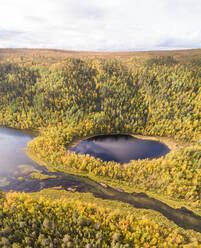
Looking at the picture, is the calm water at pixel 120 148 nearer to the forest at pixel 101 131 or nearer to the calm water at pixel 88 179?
the calm water at pixel 88 179

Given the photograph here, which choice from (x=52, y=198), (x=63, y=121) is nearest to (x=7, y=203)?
(x=52, y=198)

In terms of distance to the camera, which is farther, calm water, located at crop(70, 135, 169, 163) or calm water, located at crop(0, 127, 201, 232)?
calm water, located at crop(70, 135, 169, 163)

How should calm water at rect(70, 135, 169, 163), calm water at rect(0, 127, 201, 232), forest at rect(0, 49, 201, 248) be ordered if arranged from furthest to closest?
calm water at rect(70, 135, 169, 163) → calm water at rect(0, 127, 201, 232) → forest at rect(0, 49, 201, 248)

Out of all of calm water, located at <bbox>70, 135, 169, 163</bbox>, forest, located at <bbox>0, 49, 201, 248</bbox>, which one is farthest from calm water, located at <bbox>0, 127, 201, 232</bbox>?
forest, located at <bbox>0, 49, 201, 248</bbox>

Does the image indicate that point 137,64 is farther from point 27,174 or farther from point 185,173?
point 27,174

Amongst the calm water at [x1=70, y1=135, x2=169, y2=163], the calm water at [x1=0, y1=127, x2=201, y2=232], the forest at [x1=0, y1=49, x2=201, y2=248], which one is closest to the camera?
the forest at [x1=0, y1=49, x2=201, y2=248]

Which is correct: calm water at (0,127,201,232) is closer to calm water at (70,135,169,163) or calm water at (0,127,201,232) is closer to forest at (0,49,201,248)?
calm water at (70,135,169,163)

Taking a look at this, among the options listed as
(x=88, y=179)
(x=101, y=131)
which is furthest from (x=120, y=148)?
(x=88, y=179)
